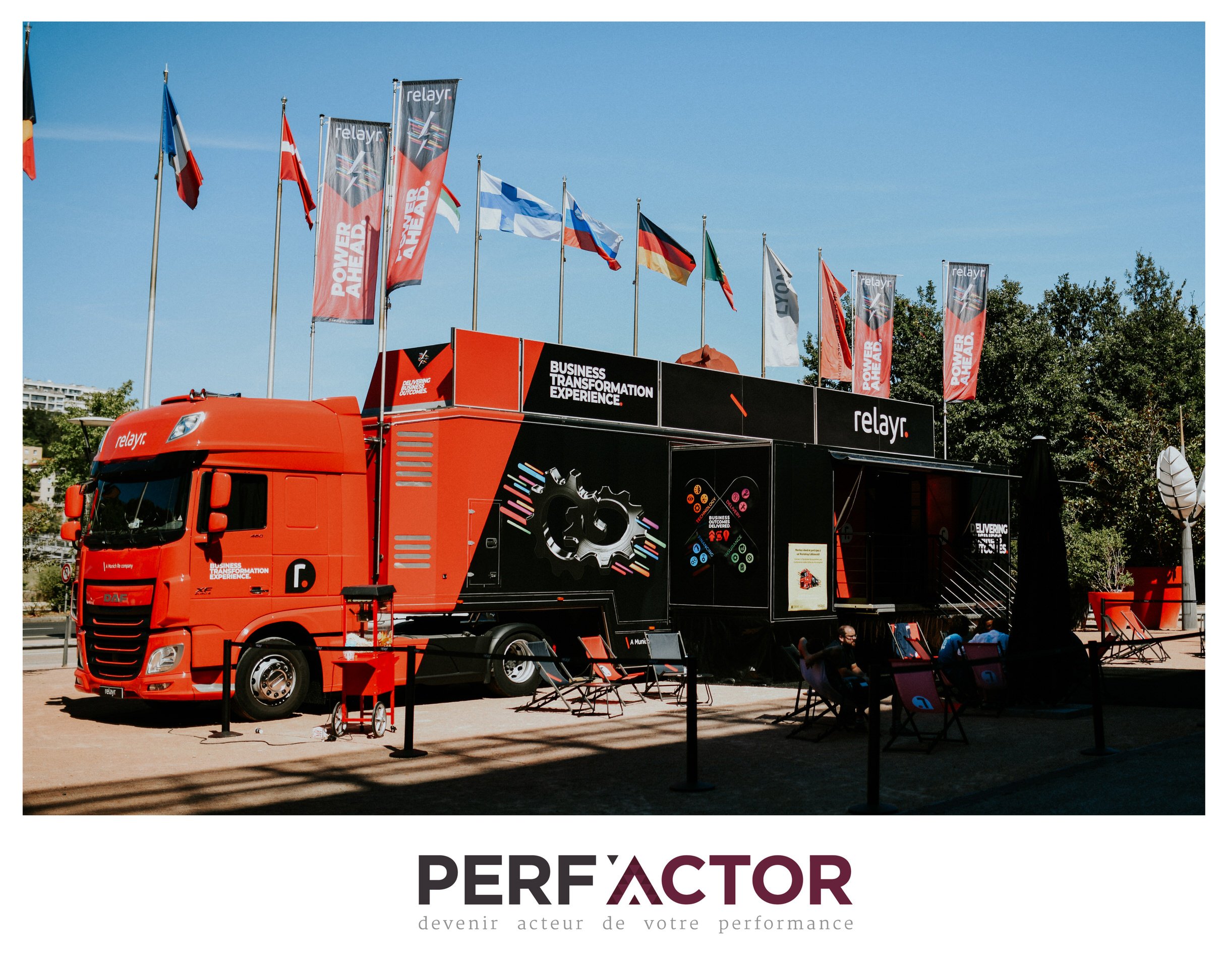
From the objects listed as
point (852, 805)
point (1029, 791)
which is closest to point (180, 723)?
point (852, 805)

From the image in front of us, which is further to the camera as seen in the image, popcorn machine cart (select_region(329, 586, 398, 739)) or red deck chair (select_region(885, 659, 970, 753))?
popcorn machine cart (select_region(329, 586, 398, 739))

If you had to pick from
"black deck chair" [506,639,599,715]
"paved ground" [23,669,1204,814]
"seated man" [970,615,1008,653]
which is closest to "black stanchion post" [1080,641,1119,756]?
→ "paved ground" [23,669,1204,814]

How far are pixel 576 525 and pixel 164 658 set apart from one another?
525cm

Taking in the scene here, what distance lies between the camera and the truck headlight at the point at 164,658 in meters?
11.2

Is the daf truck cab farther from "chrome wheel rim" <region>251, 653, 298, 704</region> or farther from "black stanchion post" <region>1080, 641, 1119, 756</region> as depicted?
"black stanchion post" <region>1080, 641, 1119, 756</region>

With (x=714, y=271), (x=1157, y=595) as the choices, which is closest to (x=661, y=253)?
(x=714, y=271)

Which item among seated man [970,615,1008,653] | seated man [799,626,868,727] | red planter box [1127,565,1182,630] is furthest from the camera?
red planter box [1127,565,1182,630]

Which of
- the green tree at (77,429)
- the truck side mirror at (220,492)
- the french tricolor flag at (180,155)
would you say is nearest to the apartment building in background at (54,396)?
the green tree at (77,429)

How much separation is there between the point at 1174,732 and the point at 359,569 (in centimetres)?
859

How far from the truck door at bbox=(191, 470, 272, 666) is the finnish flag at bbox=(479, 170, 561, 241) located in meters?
8.13

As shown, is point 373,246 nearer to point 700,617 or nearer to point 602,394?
point 602,394

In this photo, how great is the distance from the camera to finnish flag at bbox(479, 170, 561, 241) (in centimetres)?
1847

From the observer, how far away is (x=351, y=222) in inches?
609

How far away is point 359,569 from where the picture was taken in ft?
41.5
